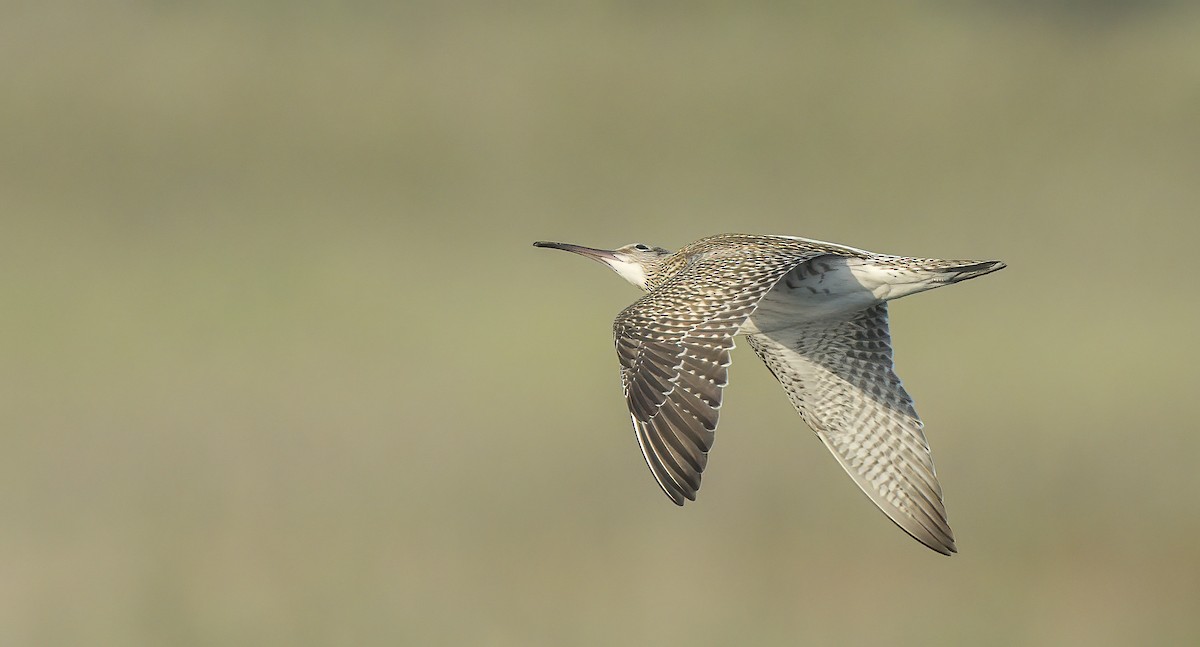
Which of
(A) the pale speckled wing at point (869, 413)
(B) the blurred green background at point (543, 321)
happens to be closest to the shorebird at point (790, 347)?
(A) the pale speckled wing at point (869, 413)

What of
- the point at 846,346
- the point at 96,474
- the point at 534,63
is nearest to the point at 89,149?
the point at 534,63

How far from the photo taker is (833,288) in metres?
7.98

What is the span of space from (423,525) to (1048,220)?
15.7 m

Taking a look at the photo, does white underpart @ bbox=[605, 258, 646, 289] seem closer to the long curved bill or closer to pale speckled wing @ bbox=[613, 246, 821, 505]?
the long curved bill

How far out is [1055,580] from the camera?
50.2 ft

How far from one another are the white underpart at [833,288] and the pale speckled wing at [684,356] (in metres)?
0.26

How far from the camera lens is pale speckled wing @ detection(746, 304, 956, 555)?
862 centimetres

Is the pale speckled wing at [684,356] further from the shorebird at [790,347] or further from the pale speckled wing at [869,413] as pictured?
the pale speckled wing at [869,413]

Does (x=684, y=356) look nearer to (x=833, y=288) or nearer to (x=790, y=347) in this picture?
(x=833, y=288)

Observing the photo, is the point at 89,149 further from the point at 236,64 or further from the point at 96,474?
the point at 96,474

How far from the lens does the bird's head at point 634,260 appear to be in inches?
349

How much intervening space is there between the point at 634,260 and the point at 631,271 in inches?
3.4

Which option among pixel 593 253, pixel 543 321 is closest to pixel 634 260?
pixel 593 253

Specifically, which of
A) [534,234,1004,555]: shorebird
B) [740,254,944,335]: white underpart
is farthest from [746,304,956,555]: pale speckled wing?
[740,254,944,335]: white underpart
